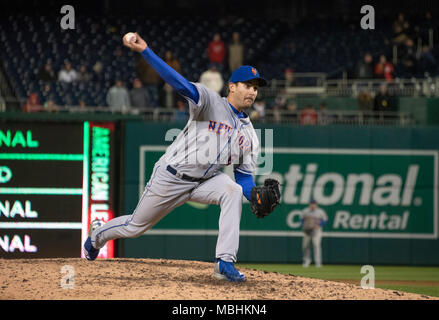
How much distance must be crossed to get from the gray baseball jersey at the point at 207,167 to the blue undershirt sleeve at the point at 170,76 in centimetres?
8

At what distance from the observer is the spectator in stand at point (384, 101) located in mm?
13156

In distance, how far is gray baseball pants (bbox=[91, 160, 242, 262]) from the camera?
536cm

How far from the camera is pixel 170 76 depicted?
4.96 meters

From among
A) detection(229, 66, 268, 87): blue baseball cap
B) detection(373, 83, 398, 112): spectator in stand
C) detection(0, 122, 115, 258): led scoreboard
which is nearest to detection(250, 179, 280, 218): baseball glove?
detection(229, 66, 268, 87): blue baseball cap

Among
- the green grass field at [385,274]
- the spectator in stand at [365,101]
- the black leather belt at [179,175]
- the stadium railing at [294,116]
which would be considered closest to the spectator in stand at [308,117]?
the stadium railing at [294,116]

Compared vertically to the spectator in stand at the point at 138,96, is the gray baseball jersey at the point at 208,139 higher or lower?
lower

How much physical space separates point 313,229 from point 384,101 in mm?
2979

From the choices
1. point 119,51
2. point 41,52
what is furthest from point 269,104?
point 41,52

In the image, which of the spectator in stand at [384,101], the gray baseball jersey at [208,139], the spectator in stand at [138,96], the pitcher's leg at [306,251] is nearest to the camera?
the gray baseball jersey at [208,139]

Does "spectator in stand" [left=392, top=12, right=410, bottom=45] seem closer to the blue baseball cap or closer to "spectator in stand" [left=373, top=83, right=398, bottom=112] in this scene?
"spectator in stand" [left=373, top=83, right=398, bottom=112]

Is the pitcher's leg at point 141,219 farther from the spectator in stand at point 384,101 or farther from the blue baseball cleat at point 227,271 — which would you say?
the spectator in stand at point 384,101

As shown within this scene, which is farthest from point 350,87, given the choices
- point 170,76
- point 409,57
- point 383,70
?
point 170,76

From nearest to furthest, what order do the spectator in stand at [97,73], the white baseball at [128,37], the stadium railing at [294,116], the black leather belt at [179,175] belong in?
the white baseball at [128,37]
the black leather belt at [179,175]
the stadium railing at [294,116]
the spectator in stand at [97,73]

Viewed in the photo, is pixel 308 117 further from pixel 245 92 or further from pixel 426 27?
pixel 245 92
